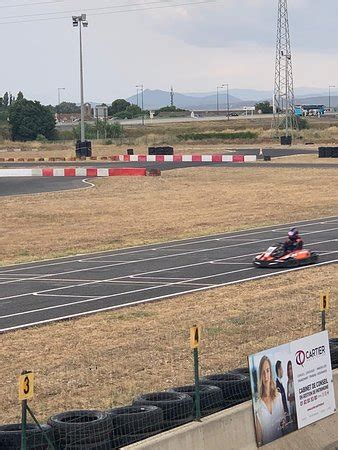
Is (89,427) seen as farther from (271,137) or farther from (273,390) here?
(271,137)

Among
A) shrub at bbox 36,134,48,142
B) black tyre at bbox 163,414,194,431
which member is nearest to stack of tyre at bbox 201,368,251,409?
black tyre at bbox 163,414,194,431

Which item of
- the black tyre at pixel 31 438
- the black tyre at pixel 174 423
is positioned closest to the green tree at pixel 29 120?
the black tyre at pixel 174 423

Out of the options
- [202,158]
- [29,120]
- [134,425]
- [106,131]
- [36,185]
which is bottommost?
[134,425]

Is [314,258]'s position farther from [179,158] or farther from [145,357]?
[179,158]

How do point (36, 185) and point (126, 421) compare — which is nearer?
point (126, 421)

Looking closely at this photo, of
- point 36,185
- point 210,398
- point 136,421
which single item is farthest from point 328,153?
point 136,421

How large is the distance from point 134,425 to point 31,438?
Result: 4.35 ft

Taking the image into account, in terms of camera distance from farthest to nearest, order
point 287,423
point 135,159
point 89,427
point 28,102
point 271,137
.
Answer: point 28,102 < point 271,137 < point 135,159 < point 287,423 < point 89,427

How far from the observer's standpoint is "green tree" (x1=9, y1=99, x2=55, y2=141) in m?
134

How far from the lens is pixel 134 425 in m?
11.3

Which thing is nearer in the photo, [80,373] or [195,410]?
[195,410]

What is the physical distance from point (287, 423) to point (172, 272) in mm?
14826

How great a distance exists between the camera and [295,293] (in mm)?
23297

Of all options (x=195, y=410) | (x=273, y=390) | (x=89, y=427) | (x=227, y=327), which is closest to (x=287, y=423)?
(x=273, y=390)
